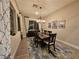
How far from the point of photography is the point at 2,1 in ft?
3.22

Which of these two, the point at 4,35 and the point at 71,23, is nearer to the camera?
the point at 4,35

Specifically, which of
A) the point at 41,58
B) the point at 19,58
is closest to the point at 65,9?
the point at 41,58

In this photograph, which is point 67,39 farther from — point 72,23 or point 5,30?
point 5,30

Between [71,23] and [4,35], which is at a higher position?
[71,23]

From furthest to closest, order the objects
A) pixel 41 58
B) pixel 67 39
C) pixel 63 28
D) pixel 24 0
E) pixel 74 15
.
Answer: pixel 63 28 < pixel 67 39 < pixel 74 15 < pixel 24 0 < pixel 41 58

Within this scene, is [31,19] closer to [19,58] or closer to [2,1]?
[19,58]

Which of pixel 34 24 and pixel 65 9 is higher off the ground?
pixel 65 9

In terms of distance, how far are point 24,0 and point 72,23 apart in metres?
3.14

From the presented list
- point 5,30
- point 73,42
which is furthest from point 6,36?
point 73,42

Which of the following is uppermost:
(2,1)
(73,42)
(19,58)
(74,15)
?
(74,15)

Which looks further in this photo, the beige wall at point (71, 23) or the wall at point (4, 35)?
the beige wall at point (71, 23)

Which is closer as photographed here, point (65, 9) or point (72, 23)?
point (72, 23)

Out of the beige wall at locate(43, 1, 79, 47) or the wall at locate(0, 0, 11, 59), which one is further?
the beige wall at locate(43, 1, 79, 47)

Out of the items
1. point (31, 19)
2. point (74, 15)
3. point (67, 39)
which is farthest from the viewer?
point (31, 19)
